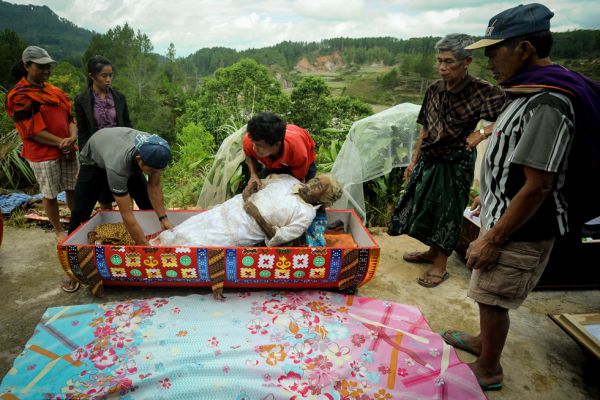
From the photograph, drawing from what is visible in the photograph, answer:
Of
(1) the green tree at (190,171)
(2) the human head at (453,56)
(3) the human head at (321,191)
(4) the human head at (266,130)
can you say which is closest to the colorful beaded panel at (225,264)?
(3) the human head at (321,191)

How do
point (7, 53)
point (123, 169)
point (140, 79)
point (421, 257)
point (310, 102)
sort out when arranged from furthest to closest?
point (140, 79) < point (7, 53) < point (310, 102) < point (421, 257) < point (123, 169)

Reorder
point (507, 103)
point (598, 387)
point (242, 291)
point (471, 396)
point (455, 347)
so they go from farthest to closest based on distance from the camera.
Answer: point (242, 291), point (455, 347), point (598, 387), point (471, 396), point (507, 103)

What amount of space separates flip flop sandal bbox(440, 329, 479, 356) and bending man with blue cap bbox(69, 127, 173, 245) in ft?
7.26

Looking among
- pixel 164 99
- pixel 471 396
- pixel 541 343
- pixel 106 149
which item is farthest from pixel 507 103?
pixel 164 99

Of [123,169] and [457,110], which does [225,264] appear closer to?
[123,169]

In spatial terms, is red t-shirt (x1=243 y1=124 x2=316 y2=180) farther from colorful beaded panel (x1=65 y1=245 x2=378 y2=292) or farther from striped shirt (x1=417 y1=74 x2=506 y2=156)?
striped shirt (x1=417 y1=74 x2=506 y2=156)

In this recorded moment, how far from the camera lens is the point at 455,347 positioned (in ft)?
7.82

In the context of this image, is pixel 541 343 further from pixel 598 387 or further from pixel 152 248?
pixel 152 248

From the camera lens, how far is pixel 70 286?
9.32ft

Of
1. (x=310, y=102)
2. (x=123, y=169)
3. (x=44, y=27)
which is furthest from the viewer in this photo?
(x=44, y=27)

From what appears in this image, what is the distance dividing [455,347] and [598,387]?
2.61ft

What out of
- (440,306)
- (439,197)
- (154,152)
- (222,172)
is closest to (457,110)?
(439,197)

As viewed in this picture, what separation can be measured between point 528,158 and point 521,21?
566 mm

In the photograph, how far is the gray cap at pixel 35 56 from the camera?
290 centimetres
